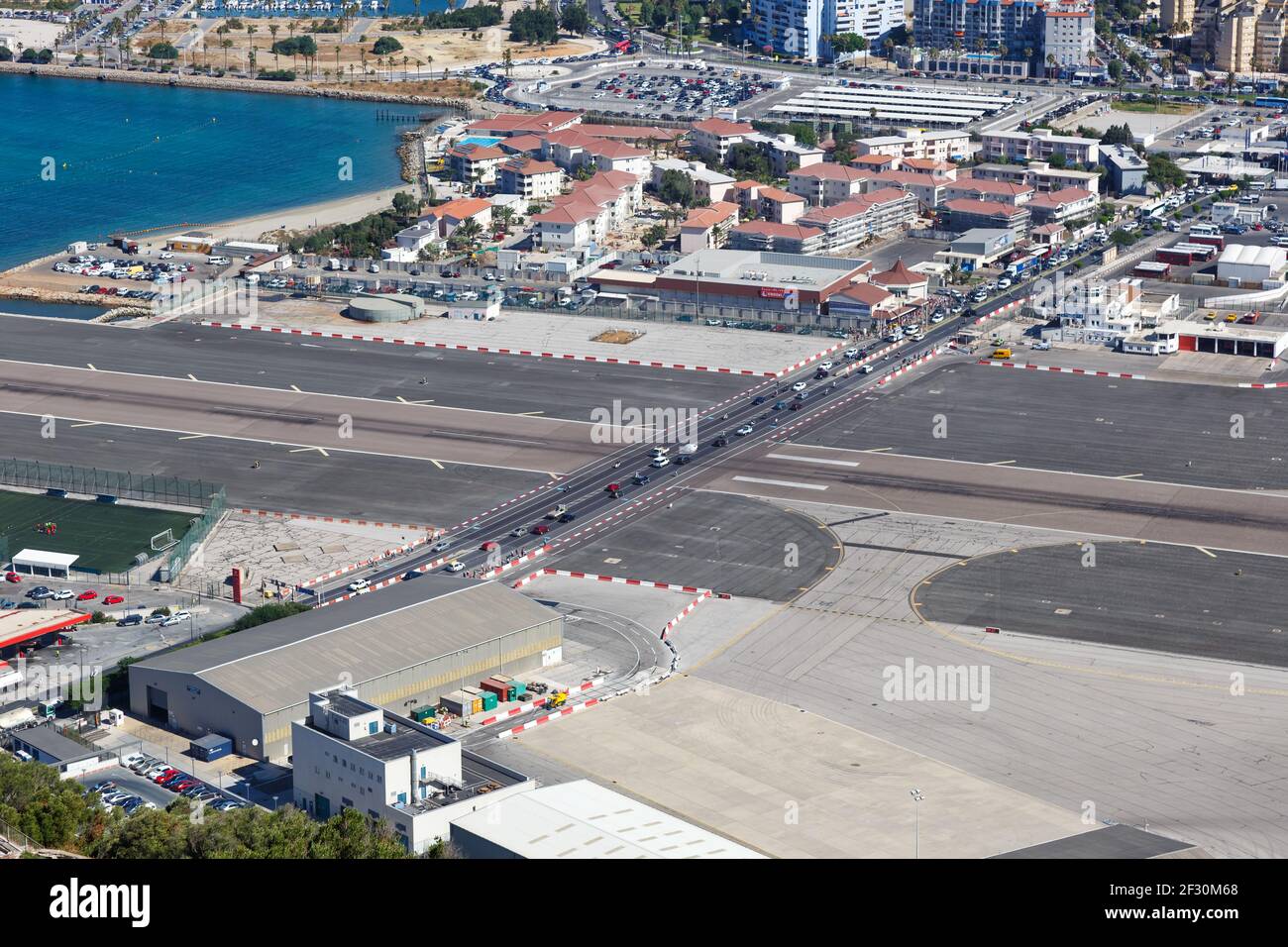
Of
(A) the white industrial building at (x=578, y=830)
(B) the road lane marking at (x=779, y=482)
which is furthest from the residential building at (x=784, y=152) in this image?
(A) the white industrial building at (x=578, y=830)

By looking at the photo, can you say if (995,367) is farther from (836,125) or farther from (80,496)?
(836,125)

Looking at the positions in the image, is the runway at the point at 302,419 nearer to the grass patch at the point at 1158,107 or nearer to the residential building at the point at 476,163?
the residential building at the point at 476,163

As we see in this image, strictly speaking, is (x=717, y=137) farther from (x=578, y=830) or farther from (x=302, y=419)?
(x=578, y=830)

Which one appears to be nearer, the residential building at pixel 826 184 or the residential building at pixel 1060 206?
the residential building at pixel 1060 206

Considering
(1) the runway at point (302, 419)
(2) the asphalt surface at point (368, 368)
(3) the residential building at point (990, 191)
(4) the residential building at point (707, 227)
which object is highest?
(3) the residential building at point (990, 191)

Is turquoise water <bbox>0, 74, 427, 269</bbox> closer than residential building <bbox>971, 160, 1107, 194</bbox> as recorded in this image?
No

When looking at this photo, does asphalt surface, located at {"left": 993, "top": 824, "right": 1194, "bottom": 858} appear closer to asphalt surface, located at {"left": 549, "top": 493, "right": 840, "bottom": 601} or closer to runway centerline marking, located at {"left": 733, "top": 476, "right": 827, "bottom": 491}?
asphalt surface, located at {"left": 549, "top": 493, "right": 840, "bottom": 601}

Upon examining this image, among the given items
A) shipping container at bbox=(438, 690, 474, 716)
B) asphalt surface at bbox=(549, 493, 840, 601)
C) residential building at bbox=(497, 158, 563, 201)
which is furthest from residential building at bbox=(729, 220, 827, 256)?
shipping container at bbox=(438, 690, 474, 716)
